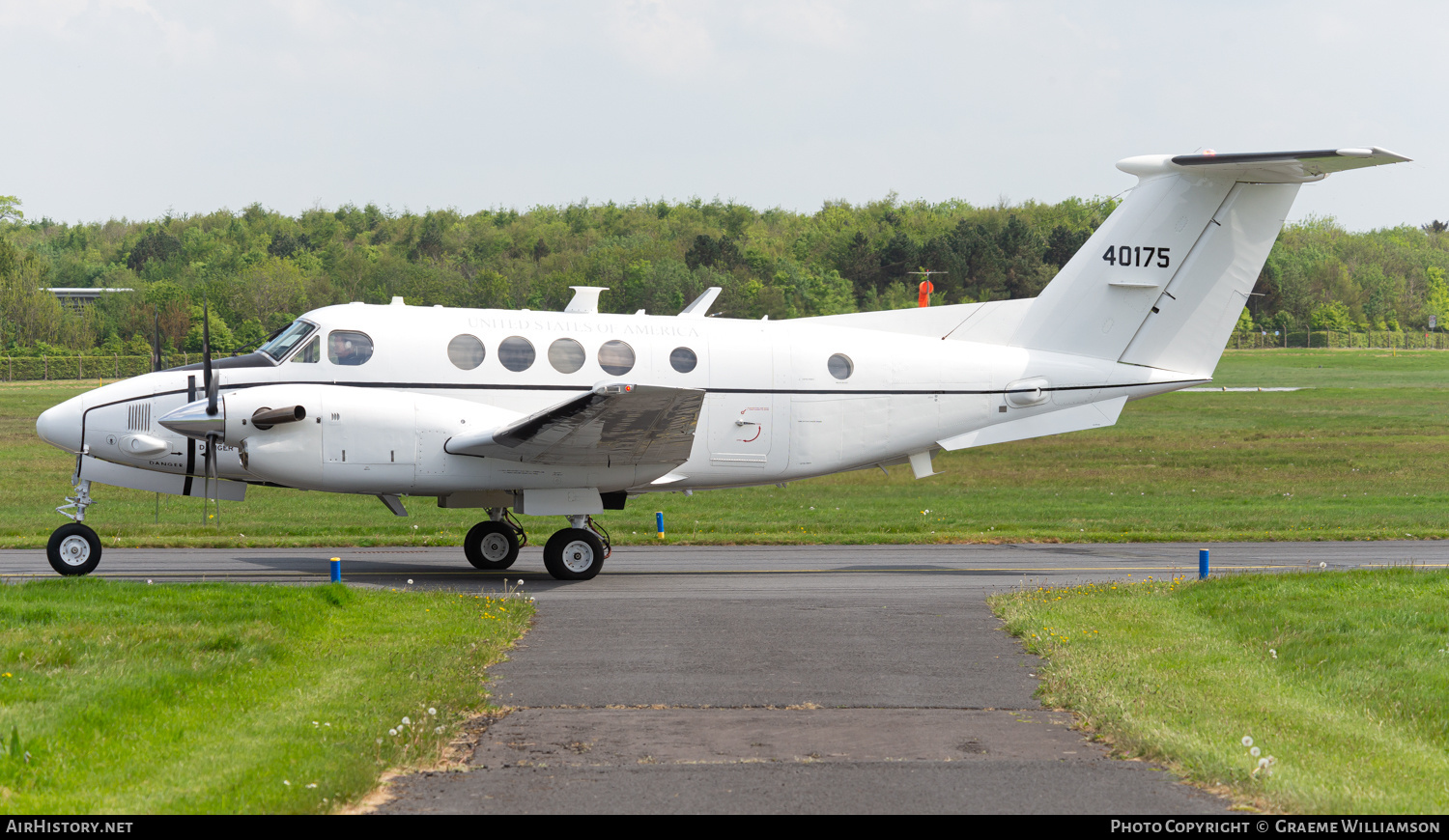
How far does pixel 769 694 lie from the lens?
33.0 ft

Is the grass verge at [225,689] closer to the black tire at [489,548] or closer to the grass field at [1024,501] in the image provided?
the black tire at [489,548]

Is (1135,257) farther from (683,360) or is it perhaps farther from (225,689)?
(225,689)

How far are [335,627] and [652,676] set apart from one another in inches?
142

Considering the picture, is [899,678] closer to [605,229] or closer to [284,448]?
[284,448]

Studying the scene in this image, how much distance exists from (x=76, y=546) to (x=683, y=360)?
8.59 metres

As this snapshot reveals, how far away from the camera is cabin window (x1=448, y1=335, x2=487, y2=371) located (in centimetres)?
1747

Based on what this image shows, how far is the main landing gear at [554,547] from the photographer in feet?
57.2

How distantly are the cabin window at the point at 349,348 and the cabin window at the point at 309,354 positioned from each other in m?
0.15

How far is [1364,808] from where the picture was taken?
670 cm

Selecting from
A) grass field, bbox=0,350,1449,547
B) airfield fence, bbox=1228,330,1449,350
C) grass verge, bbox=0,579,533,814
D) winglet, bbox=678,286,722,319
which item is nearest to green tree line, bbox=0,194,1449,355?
airfield fence, bbox=1228,330,1449,350

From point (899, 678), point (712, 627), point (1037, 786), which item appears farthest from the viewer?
point (712, 627)

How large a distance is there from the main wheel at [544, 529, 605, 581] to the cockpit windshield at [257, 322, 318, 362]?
14.7 ft

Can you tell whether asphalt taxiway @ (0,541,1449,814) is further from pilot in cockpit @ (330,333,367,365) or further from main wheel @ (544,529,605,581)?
pilot in cockpit @ (330,333,367,365)
